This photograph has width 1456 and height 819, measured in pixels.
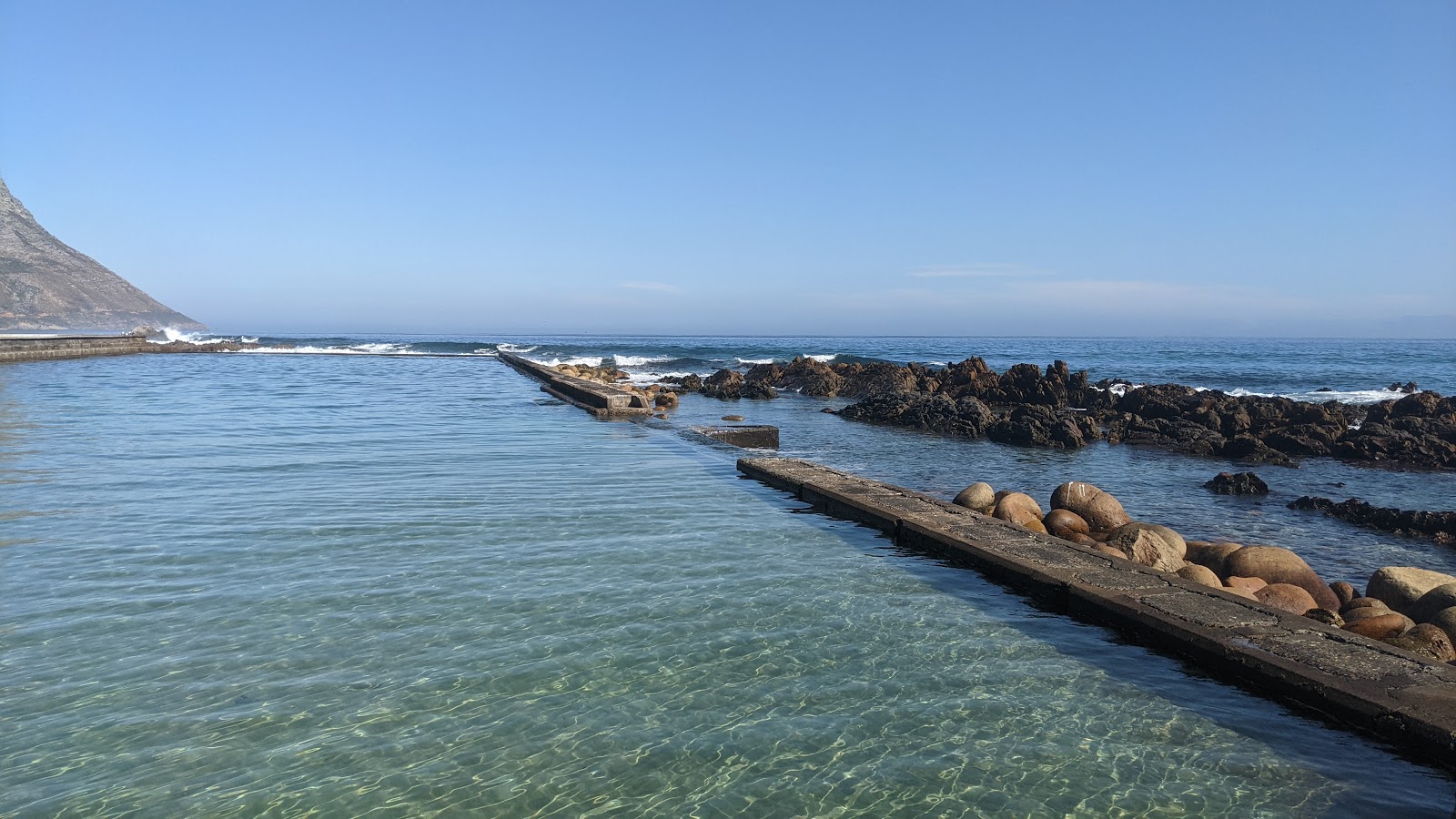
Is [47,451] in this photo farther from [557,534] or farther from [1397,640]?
[1397,640]

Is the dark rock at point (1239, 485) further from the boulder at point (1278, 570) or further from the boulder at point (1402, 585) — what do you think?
the boulder at point (1402, 585)

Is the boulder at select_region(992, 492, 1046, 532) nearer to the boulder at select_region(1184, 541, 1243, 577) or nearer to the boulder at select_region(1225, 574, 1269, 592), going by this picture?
the boulder at select_region(1184, 541, 1243, 577)

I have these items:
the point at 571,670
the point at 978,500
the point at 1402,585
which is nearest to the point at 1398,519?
the point at 1402,585

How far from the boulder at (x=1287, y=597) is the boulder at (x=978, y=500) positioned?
3.05 m

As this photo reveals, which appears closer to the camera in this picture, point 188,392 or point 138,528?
point 138,528

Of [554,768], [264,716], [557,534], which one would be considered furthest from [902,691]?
[557,534]

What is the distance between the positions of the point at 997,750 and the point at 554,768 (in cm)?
209

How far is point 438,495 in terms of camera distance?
9.65 metres

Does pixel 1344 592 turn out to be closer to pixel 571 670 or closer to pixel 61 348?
pixel 571 670

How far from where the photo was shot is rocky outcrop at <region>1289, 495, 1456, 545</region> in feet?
34.9

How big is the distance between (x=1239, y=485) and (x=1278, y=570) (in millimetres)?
6718

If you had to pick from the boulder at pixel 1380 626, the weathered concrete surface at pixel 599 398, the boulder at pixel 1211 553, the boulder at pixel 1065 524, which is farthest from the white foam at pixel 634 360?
the boulder at pixel 1380 626

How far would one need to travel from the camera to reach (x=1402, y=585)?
22.3ft

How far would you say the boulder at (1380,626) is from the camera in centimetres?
588
